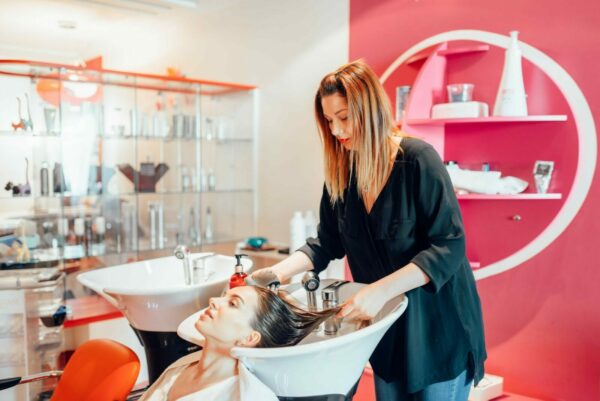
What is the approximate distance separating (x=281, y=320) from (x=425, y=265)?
0.36 metres

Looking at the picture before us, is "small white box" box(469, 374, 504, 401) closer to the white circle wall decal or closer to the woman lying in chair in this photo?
the white circle wall decal

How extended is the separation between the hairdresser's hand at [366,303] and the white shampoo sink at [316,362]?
0.14 feet

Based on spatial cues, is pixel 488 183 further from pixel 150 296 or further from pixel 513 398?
pixel 150 296

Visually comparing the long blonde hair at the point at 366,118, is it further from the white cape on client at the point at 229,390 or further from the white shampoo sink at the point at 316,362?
the white cape on client at the point at 229,390

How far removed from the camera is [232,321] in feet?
4.16

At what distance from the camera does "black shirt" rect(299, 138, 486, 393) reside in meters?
1.32

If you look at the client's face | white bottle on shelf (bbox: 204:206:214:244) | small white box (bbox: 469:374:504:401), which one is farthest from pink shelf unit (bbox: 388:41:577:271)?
white bottle on shelf (bbox: 204:206:214:244)

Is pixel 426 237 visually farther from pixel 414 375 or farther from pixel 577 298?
pixel 577 298

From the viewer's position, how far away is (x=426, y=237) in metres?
1.36

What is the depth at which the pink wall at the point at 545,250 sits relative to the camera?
2080mm

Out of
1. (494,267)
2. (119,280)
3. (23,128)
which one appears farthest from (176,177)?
(494,267)

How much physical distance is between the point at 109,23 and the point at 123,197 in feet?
7.00

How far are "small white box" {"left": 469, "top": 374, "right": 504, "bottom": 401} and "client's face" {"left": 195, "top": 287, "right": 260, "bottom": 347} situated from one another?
132 cm

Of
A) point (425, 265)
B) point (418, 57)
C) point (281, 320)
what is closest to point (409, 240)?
point (425, 265)
